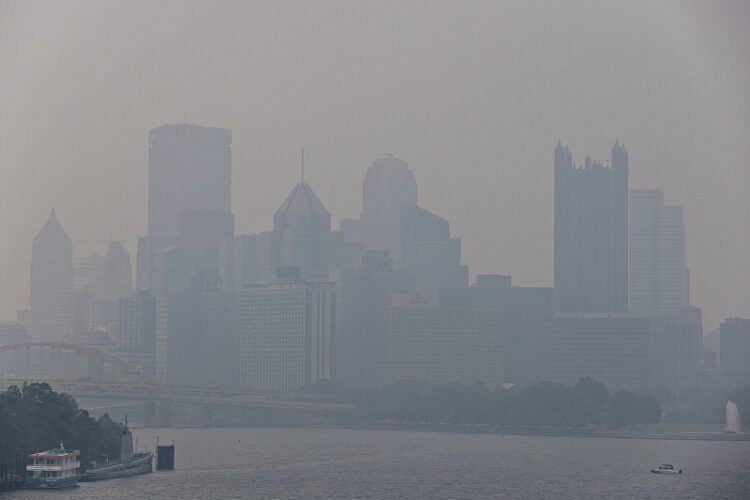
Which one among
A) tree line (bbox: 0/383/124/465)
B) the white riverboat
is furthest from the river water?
tree line (bbox: 0/383/124/465)

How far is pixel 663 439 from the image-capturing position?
583 ft

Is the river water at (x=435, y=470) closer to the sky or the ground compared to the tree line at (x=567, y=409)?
closer to the ground

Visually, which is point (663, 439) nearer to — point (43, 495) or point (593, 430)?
point (593, 430)

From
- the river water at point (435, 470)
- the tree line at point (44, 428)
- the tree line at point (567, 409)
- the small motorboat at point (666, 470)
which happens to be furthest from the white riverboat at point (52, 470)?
the tree line at point (567, 409)

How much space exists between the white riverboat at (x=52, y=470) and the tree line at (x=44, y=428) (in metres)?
1.80

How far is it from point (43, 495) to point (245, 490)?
42.4 ft

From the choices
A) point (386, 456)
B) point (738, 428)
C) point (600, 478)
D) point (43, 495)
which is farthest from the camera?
point (738, 428)

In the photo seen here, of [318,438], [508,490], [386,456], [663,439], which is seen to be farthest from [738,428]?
[508,490]

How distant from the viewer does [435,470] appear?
5054 inches

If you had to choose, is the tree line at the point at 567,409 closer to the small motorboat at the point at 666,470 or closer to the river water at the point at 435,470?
the river water at the point at 435,470

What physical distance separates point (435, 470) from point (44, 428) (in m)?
→ 27.6

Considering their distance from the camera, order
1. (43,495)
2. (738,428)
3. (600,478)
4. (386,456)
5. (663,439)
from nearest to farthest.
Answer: (43,495)
(600,478)
(386,456)
(663,439)
(738,428)

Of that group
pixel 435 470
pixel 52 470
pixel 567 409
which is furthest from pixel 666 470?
pixel 567 409

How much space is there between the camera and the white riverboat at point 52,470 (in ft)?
354
